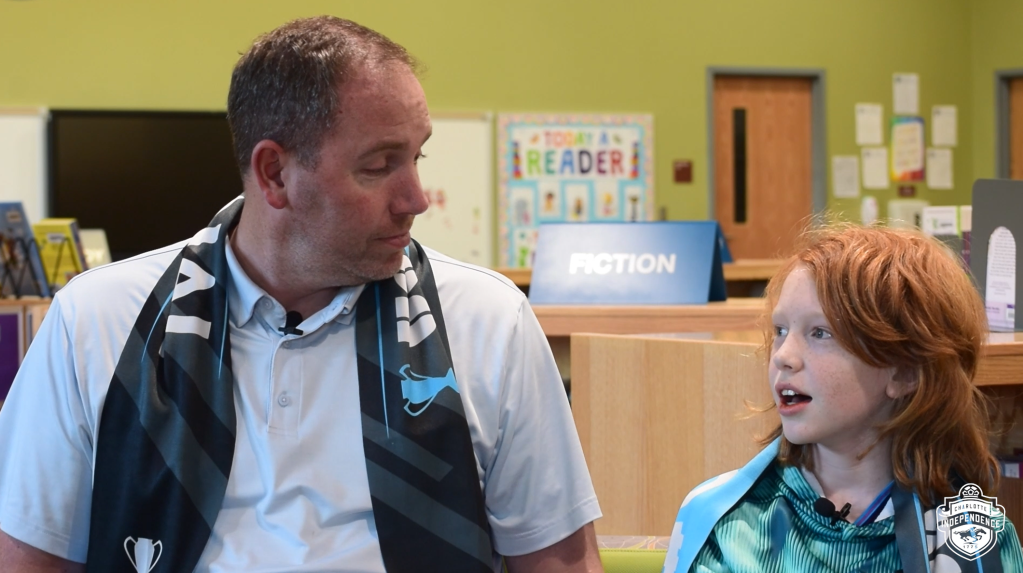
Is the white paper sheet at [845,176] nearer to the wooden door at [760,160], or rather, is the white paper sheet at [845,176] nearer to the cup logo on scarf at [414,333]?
the wooden door at [760,160]

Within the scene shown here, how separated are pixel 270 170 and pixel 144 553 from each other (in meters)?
0.51

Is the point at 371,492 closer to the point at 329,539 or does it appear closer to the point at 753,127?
the point at 329,539

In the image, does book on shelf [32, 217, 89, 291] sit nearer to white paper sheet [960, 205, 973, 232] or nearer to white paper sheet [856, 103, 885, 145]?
white paper sheet [960, 205, 973, 232]

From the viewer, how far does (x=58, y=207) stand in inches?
257

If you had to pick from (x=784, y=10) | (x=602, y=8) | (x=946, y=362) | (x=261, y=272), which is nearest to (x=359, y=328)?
(x=261, y=272)

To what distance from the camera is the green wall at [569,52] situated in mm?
6629

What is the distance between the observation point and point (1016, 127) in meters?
8.22

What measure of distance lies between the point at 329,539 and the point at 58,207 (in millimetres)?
5749

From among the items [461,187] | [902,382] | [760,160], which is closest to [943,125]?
→ [760,160]

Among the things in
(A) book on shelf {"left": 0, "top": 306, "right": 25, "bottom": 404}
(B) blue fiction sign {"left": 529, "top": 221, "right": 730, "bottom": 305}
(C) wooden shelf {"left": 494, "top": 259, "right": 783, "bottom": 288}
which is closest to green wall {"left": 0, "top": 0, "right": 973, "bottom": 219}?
(C) wooden shelf {"left": 494, "top": 259, "right": 783, "bottom": 288}

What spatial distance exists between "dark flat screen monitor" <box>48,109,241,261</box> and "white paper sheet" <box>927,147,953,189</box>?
4948mm

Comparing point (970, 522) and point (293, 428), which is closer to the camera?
point (970, 522)

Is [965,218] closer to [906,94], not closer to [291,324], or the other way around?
[291,324]

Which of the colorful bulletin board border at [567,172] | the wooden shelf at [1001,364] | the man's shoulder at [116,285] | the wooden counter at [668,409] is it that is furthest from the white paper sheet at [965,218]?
the colorful bulletin board border at [567,172]
